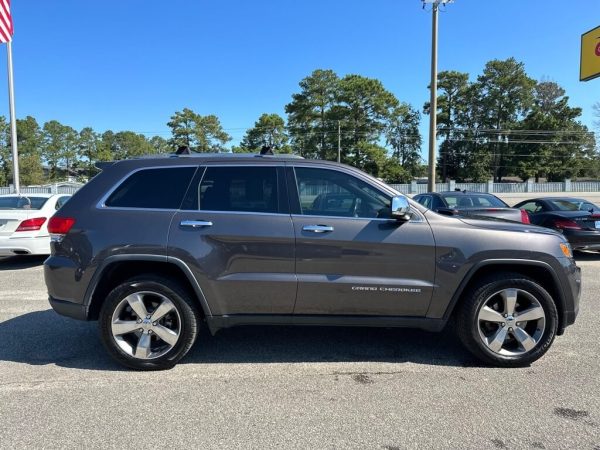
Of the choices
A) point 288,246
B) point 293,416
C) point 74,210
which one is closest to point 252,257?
point 288,246

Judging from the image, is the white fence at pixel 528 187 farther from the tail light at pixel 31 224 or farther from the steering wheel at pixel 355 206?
the steering wheel at pixel 355 206

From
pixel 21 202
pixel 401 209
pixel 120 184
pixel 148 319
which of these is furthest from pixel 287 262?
pixel 21 202

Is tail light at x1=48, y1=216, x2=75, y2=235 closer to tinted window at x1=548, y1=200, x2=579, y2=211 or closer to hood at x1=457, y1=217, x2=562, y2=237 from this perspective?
hood at x1=457, y1=217, x2=562, y2=237

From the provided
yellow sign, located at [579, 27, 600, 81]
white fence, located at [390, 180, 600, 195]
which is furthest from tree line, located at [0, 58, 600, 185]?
yellow sign, located at [579, 27, 600, 81]

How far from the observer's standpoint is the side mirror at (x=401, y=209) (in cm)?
368

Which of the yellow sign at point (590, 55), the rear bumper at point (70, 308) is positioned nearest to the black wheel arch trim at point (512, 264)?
the rear bumper at point (70, 308)

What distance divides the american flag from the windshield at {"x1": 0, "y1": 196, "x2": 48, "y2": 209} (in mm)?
10384

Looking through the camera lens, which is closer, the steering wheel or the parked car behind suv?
the steering wheel

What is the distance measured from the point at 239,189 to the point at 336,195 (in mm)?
856

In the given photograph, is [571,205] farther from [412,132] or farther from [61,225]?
[412,132]

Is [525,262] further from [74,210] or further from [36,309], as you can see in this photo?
[36,309]

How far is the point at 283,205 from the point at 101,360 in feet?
7.26

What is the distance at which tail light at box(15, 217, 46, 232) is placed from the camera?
8.56m

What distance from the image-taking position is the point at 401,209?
3.71 meters
